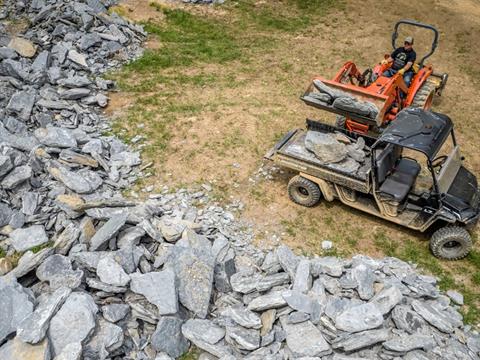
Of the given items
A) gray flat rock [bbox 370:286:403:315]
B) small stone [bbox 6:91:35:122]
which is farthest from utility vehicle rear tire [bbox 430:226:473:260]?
small stone [bbox 6:91:35:122]

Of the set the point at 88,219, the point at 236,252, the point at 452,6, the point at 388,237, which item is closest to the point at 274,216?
the point at 236,252

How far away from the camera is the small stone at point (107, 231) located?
253 inches

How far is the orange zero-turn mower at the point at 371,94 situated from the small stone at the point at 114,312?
5.09 meters

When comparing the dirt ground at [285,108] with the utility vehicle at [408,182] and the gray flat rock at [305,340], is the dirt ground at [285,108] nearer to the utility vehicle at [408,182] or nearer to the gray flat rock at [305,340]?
the utility vehicle at [408,182]

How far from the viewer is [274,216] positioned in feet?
27.1

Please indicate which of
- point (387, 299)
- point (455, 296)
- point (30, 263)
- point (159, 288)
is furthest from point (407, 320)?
point (30, 263)

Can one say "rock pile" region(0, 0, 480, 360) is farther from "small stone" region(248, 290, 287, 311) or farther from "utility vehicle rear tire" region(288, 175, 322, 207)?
"utility vehicle rear tire" region(288, 175, 322, 207)

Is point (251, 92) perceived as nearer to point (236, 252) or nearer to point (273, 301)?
point (236, 252)

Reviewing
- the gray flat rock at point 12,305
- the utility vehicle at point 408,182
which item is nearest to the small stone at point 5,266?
the gray flat rock at point 12,305

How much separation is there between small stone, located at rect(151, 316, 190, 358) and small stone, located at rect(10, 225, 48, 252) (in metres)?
2.61

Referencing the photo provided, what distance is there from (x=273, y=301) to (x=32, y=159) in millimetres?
5288

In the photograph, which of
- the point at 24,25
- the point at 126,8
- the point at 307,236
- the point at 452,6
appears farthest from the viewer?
the point at 452,6

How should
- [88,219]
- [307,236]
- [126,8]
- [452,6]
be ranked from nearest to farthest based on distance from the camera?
1. [88,219]
2. [307,236]
3. [126,8]
4. [452,6]

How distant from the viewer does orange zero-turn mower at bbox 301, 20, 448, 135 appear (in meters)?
8.64
